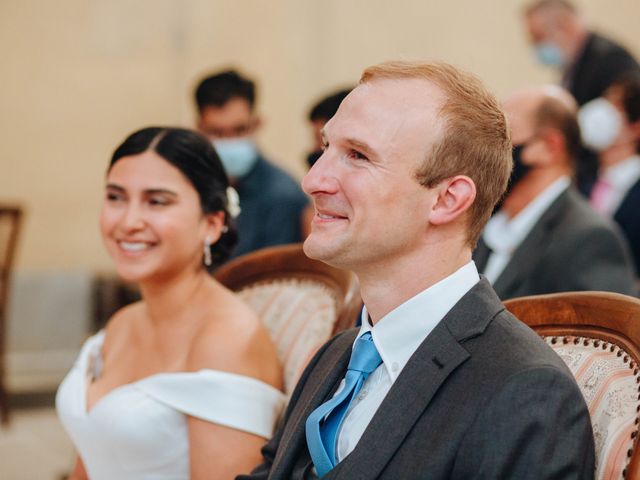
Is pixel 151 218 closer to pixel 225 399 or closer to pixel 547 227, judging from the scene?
pixel 225 399

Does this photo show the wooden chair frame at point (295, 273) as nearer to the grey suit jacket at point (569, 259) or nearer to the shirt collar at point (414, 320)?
the shirt collar at point (414, 320)

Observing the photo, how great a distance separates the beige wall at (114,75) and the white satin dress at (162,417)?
13.5 feet

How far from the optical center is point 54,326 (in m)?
6.49

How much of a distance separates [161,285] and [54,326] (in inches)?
159

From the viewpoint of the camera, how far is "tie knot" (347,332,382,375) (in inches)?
69.6

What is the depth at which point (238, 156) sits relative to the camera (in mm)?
4660

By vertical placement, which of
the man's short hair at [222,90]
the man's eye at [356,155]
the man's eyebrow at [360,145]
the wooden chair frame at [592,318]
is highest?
the man's eyebrow at [360,145]

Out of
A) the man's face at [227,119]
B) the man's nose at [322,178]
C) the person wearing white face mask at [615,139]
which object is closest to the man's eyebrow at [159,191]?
the man's nose at [322,178]

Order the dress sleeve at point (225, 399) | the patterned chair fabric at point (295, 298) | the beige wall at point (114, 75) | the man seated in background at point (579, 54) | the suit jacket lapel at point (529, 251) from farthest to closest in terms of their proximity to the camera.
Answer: the beige wall at point (114, 75)
the man seated in background at point (579, 54)
the suit jacket lapel at point (529, 251)
the patterned chair fabric at point (295, 298)
the dress sleeve at point (225, 399)

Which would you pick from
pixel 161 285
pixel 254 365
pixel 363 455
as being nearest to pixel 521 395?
pixel 363 455

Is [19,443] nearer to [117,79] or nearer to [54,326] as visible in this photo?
[54,326]

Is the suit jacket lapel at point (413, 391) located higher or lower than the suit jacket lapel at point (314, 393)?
higher

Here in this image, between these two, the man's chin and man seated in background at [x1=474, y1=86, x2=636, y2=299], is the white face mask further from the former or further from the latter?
the man's chin

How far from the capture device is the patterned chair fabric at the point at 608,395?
160 centimetres
